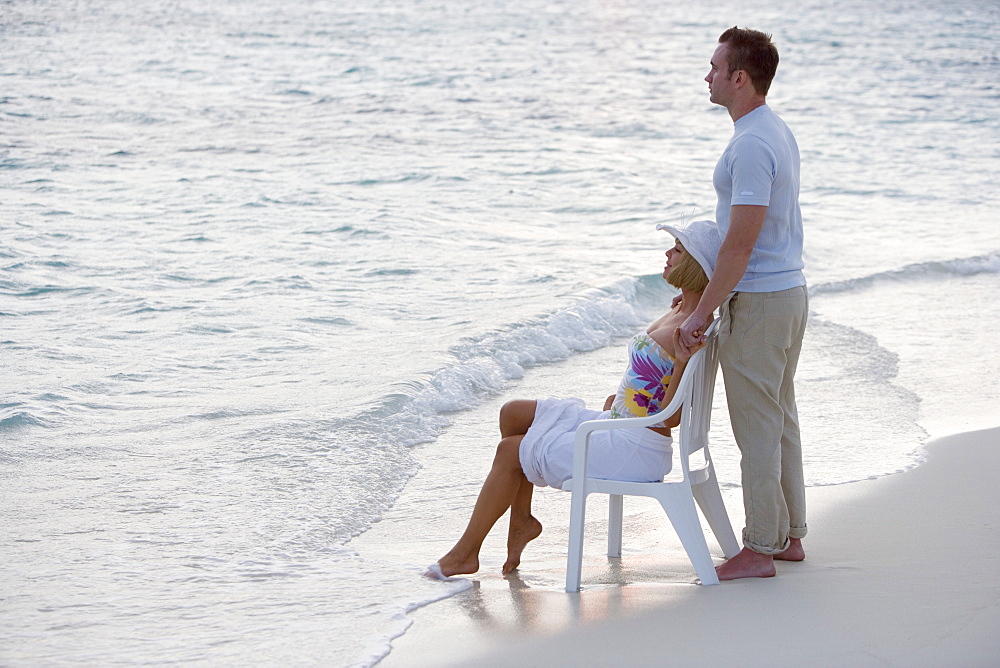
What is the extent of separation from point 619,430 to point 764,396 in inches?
16.6

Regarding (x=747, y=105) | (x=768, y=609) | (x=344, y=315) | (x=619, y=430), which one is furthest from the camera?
(x=344, y=315)

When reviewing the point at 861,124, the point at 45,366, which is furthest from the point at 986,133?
the point at 45,366

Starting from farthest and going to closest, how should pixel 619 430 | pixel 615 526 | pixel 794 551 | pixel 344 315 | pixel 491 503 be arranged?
pixel 344 315, pixel 615 526, pixel 794 551, pixel 491 503, pixel 619 430

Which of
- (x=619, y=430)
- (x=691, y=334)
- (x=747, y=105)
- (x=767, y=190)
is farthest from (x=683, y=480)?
(x=747, y=105)

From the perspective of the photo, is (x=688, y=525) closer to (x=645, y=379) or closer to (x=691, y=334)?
(x=645, y=379)

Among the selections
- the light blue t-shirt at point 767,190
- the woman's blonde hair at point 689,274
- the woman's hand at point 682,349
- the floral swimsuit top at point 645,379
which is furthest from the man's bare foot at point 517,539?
the light blue t-shirt at point 767,190

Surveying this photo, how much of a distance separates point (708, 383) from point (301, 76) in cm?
2074

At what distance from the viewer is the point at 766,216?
9.72ft

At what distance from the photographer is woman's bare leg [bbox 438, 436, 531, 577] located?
321 cm

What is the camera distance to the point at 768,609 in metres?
2.88

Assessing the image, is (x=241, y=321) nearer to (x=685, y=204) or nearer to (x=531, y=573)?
(x=531, y=573)

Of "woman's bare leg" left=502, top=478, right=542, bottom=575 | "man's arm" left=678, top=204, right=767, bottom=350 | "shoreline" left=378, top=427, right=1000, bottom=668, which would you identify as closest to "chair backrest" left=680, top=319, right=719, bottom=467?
"man's arm" left=678, top=204, right=767, bottom=350

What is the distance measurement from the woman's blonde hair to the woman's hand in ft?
0.57

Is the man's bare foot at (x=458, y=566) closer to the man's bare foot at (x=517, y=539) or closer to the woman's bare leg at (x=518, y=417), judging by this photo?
the man's bare foot at (x=517, y=539)
